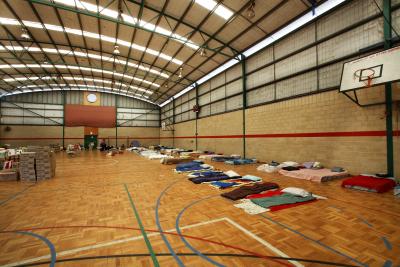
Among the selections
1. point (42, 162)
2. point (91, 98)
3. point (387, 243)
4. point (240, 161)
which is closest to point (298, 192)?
point (387, 243)

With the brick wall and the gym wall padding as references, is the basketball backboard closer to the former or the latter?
the brick wall

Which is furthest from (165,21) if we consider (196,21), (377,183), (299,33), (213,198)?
(377,183)

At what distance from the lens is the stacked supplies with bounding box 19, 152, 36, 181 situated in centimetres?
624

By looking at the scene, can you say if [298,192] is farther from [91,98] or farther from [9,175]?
[91,98]

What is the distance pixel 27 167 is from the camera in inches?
247

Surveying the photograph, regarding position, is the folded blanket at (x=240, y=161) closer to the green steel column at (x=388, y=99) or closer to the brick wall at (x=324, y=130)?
the brick wall at (x=324, y=130)

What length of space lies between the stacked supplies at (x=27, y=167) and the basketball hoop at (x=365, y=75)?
10.6 m

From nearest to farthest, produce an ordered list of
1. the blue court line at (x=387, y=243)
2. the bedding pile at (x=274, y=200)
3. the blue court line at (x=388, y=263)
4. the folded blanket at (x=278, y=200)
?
1. the blue court line at (x=388, y=263)
2. the blue court line at (x=387, y=243)
3. the bedding pile at (x=274, y=200)
4. the folded blanket at (x=278, y=200)

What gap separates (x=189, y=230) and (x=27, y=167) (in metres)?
6.64

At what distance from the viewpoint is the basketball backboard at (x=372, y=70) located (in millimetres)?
4812

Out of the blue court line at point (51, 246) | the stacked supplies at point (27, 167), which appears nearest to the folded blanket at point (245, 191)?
the blue court line at point (51, 246)

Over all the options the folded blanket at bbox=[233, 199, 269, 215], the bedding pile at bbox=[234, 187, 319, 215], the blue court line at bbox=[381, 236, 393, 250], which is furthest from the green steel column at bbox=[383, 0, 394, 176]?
the folded blanket at bbox=[233, 199, 269, 215]

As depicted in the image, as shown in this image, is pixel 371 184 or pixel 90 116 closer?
pixel 371 184

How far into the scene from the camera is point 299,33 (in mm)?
8555
